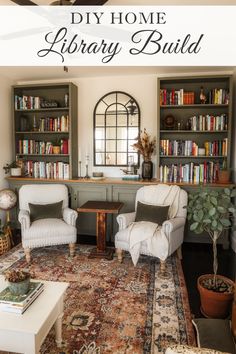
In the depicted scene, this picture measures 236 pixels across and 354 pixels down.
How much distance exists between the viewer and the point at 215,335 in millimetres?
1710

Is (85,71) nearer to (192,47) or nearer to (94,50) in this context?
(94,50)

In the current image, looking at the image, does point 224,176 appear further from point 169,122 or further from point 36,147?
point 36,147

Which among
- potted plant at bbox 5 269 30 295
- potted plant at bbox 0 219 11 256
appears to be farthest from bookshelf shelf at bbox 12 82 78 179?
potted plant at bbox 5 269 30 295

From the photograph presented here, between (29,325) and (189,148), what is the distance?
3.06m

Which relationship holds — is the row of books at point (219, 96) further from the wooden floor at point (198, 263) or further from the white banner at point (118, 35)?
the wooden floor at point (198, 263)

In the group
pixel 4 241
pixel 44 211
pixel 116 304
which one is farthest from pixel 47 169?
pixel 116 304

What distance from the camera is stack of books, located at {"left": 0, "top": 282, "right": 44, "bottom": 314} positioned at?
1.64 metres

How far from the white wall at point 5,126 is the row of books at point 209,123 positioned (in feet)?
9.31

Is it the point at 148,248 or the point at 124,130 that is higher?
the point at 124,130

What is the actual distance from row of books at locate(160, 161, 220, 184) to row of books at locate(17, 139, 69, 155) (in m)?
1.60

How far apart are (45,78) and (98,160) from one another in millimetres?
1581

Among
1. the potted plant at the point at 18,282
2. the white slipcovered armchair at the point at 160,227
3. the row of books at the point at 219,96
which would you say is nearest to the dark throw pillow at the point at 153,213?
the white slipcovered armchair at the point at 160,227

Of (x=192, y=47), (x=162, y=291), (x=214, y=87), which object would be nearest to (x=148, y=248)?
(x=162, y=291)

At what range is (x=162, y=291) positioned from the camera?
2.57m
